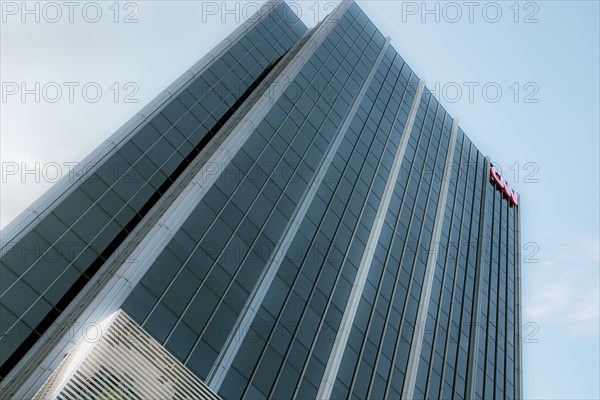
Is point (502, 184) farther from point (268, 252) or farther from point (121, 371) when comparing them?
point (121, 371)

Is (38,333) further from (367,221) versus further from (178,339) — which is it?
(367,221)

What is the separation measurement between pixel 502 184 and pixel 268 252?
50.1 meters

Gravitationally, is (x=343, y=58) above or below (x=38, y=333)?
above

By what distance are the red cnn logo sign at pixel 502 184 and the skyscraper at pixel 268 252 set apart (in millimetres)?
11387

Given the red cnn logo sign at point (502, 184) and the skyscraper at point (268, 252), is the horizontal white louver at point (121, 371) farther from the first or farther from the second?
the red cnn logo sign at point (502, 184)

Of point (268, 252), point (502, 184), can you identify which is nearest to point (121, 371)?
point (268, 252)

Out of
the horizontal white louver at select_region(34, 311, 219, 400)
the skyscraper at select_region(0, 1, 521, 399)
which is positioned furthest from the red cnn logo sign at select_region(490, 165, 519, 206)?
the horizontal white louver at select_region(34, 311, 219, 400)

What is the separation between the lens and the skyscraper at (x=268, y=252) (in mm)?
26750

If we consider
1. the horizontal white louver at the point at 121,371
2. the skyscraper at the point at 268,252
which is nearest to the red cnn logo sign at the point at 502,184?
the skyscraper at the point at 268,252

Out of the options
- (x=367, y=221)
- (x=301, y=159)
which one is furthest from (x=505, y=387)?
(x=301, y=159)

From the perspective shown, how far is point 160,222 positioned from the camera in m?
30.6

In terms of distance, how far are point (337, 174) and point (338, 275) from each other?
9.93 metres

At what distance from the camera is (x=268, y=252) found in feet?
115

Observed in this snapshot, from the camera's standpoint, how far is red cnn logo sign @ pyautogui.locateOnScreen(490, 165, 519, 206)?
73.8m
